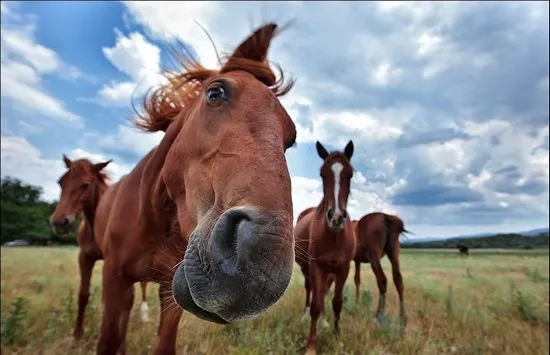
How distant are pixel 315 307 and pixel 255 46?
179 inches

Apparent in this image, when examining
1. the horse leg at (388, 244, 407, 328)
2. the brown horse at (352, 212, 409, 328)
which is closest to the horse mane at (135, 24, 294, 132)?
the horse leg at (388, 244, 407, 328)

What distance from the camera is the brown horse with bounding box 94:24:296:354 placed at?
4.73 feet

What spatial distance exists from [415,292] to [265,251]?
1234cm

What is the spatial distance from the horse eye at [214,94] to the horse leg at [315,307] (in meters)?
4.23

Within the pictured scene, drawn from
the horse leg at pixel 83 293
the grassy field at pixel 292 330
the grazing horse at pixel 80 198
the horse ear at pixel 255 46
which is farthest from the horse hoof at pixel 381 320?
the horse ear at pixel 255 46

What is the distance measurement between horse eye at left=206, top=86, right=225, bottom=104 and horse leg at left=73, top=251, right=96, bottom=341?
4.61 m

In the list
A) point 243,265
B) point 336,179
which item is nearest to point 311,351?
point 336,179

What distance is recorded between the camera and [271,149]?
1779 millimetres

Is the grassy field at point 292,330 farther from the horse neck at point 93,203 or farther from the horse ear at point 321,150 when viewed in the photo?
the horse ear at point 321,150

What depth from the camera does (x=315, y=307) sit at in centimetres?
596

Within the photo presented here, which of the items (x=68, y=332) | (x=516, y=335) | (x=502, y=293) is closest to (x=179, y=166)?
(x=68, y=332)

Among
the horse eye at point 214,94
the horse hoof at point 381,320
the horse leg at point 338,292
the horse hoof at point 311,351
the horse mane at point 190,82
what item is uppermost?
the horse mane at point 190,82

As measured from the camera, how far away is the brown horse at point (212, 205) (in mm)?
1440

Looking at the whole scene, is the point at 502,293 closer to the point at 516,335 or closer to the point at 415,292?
the point at 415,292
